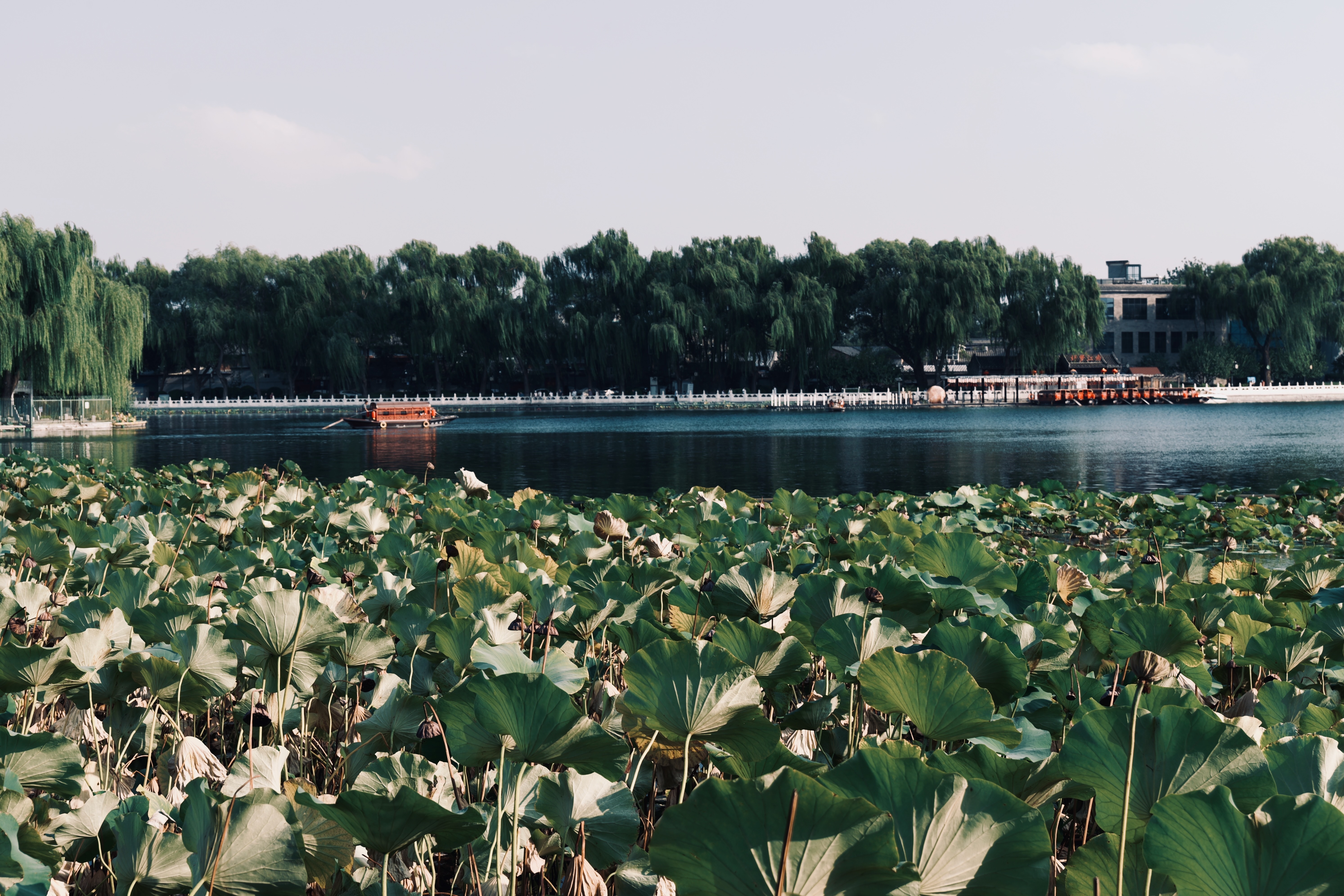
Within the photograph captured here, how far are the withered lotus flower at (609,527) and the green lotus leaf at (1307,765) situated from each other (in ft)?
9.22

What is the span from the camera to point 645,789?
6.06ft

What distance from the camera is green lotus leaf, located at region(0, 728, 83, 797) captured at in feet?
4.99

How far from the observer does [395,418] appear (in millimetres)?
36844

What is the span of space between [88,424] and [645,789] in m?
32.1

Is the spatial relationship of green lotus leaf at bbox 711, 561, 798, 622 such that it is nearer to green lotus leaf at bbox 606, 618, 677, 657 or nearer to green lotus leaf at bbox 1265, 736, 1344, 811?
green lotus leaf at bbox 606, 618, 677, 657

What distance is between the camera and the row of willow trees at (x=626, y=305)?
4906 cm

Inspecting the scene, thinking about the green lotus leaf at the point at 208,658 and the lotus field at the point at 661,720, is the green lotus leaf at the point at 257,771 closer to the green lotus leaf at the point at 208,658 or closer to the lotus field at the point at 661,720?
the lotus field at the point at 661,720

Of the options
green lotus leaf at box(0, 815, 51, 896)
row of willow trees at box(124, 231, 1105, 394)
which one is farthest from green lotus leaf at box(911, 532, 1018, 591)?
row of willow trees at box(124, 231, 1105, 394)

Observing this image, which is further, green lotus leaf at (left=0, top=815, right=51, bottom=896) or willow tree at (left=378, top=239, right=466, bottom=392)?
willow tree at (left=378, top=239, right=466, bottom=392)

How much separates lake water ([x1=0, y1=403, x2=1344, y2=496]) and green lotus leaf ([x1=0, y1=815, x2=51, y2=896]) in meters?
13.6

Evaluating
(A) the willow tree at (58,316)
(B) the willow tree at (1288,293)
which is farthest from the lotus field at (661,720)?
(B) the willow tree at (1288,293)

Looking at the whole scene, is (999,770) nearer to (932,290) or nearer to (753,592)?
(753,592)

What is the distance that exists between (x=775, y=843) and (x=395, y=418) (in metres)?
37.2

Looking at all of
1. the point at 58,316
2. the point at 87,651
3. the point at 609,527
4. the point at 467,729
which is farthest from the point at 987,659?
the point at 58,316
